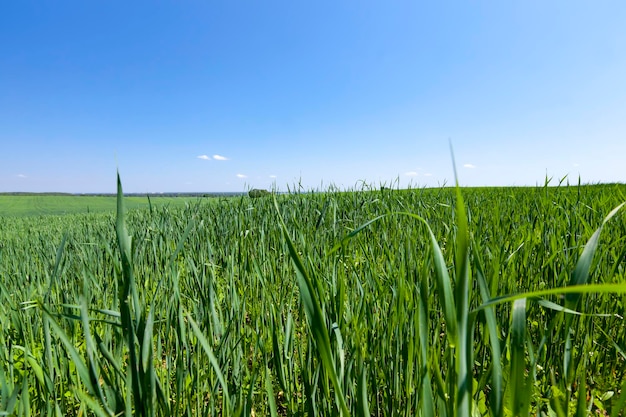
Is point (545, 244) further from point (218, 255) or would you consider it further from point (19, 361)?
point (19, 361)

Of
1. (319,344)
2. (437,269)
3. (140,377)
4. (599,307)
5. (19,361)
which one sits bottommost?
(19,361)

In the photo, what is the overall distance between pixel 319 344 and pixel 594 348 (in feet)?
4.59

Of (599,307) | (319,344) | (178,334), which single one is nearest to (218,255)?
(178,334)

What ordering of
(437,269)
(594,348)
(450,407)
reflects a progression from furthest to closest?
(594,348) → (450,407) → (437,269)

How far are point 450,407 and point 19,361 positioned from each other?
1.74 metres

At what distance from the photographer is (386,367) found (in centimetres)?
93

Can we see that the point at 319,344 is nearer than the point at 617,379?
Yes

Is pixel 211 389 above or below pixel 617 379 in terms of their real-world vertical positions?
above

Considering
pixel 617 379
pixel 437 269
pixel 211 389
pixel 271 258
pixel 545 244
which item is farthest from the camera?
pixel 271 258

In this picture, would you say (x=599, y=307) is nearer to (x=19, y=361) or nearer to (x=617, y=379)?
(x=617, y=379)

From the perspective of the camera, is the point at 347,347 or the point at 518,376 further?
the point at 347,347

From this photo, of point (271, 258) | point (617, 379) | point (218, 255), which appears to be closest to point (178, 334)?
point (271, 258)

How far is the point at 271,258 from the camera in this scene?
209cm

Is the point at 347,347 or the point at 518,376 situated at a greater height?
the point at 518,376
